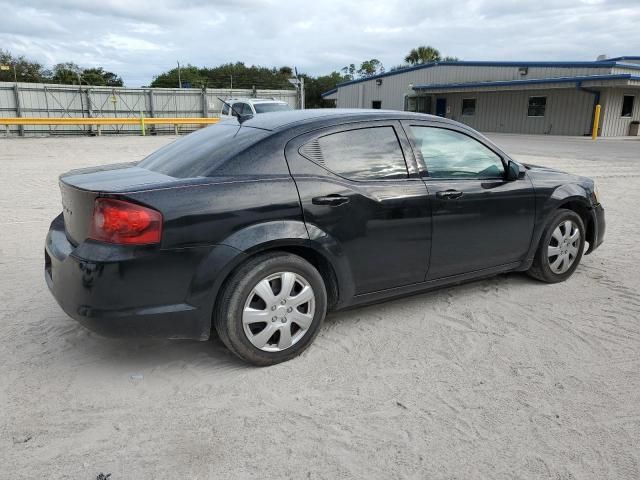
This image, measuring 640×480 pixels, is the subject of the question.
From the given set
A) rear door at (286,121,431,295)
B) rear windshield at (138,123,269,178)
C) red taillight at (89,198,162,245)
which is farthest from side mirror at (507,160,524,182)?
red taillight at (89,198,162,245)

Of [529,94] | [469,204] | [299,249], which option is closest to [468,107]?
[529,94]

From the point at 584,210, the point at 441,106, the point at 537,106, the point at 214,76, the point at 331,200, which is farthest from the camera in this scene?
the point at 214,76

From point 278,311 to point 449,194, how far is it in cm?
158

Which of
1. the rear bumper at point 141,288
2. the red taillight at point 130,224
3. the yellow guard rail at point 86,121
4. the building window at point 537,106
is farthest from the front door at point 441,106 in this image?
the red taillight at point 130,224

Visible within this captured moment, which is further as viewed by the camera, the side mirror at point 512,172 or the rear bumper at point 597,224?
the rear bumper at point 597,224

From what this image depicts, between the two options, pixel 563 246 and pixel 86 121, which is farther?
pixel 86 121

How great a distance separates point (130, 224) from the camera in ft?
9.16

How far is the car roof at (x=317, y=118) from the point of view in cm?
355

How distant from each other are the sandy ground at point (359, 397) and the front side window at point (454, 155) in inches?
42.6

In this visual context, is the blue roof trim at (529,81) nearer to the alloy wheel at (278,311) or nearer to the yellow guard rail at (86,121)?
the yellow guard rail at (86,121)

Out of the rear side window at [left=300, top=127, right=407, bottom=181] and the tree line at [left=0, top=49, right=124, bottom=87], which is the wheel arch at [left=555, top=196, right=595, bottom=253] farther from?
the tree line at [left=0, top=49, right=124, bottom=87]

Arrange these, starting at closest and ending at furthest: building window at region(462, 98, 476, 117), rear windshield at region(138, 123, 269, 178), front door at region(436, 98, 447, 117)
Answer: rear windshield at region(138, 123, 269, 178) → building window at region(462, 98, 476, 117) → front door at region(436, 98, 447, 117)

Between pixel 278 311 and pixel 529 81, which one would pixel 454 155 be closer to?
pixel 278 311

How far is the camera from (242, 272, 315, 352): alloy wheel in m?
3.12
